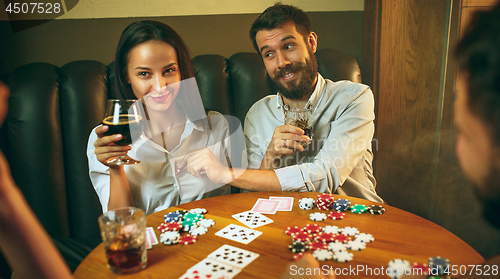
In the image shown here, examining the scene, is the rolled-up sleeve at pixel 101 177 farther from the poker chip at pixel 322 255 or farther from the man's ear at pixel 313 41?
the man's ear at pixel 313 41

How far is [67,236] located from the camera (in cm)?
175

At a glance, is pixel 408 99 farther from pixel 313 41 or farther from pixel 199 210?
pixel 199 210

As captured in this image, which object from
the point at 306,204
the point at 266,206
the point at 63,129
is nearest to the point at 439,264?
the point at 306,204

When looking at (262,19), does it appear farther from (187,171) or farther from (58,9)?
(58,9)

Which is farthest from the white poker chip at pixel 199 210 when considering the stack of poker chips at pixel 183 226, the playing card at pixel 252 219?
the playing card at pixel 252 219

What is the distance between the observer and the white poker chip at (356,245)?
0.76 m

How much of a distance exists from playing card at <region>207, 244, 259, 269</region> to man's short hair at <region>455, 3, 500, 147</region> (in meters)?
0.56

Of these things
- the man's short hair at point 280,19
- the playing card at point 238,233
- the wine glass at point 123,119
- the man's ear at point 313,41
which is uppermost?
the man's short hair at point 280,19

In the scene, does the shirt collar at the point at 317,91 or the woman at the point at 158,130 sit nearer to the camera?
the woman at the point at 158,130

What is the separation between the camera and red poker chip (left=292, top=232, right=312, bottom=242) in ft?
2.66

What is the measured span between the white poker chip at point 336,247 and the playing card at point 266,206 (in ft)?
0.92

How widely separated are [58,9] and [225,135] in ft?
3.46

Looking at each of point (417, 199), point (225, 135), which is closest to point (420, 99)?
point (417, 199)

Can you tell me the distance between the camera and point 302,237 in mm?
819
